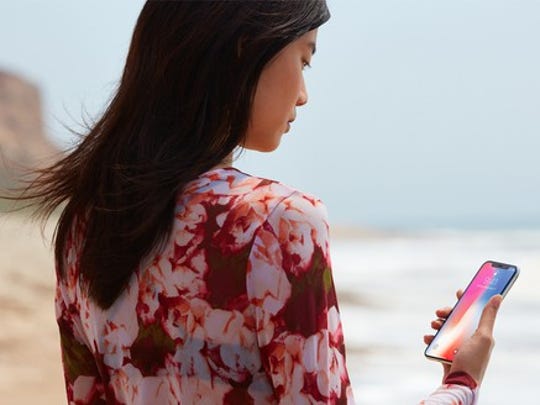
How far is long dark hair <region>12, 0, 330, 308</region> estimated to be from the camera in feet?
2.41

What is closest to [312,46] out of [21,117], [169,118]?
[169,118]

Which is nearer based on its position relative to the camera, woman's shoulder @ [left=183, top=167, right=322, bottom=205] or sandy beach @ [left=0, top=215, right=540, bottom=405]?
woman's shoulder @ [left=183, top=167, right=322, bottom=205]

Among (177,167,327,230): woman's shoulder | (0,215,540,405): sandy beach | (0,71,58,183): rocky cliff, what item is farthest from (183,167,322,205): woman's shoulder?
(0,71,58,183): rocky cliff

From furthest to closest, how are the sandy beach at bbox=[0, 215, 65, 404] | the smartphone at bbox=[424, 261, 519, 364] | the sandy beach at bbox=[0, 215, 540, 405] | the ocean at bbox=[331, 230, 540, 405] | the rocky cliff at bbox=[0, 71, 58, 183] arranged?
the rocky cliff at bbox=[0, 71, 58, 183] < the ocean at bbox=[331, 230, 540, 405] < the sandy beach at bbox=[0, 215, 540, 405] < the sandy beach at bbox=[0, 215, 65, 404] < the smartphone at bbox=[424, 261, 519, 364]

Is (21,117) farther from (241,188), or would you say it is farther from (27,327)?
(241,188)

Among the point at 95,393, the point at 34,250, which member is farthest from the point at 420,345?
the point at 95,393

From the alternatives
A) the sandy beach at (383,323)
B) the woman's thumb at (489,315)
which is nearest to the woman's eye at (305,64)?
the woman's thumb at (489,315)

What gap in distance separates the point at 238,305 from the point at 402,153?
16.1 metres

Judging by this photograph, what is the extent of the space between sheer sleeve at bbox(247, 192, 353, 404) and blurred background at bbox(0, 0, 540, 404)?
430cm

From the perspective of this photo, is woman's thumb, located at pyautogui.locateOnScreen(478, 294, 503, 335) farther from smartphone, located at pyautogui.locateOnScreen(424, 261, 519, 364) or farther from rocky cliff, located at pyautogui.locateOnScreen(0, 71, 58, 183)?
rocky cliff, located at pyautogui.locateOnScreen(0, 71, 58, 183)

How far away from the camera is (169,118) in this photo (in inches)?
29.8

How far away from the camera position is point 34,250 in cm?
659

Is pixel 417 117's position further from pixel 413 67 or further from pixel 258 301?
pixel 258 301

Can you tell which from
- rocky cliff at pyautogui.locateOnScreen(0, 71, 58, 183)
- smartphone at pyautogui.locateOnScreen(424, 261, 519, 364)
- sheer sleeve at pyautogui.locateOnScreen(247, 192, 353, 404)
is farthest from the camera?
rocky cliff at pyautogui.locateOnScreen(0, 71, 58, 183)
